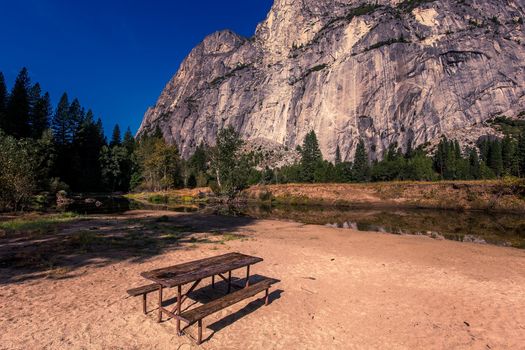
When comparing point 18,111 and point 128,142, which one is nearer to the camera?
point 18,111

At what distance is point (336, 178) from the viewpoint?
91.1m

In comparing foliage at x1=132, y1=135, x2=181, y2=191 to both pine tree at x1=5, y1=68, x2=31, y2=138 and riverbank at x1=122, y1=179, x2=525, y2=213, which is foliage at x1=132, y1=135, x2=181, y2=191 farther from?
pine tree at x1=5, y1=68, x2=31, y2=138

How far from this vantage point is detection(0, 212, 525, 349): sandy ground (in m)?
5.69

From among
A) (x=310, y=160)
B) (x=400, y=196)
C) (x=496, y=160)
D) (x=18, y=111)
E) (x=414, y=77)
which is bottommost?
(x=400, y=196)

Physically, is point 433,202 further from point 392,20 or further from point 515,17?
point 515,17

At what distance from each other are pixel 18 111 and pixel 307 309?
78475 mm

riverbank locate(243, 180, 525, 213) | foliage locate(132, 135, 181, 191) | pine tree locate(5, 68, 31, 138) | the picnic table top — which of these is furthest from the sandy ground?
pine tree locate(5, 68, 31, 138)

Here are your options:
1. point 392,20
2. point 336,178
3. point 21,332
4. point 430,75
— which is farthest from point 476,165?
point 21,332

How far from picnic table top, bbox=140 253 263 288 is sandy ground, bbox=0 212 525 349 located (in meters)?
1.07

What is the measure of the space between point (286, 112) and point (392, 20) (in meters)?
75.0

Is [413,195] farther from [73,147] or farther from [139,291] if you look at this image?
[73,147]

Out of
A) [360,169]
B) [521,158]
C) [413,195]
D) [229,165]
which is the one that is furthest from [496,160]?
[229,165]

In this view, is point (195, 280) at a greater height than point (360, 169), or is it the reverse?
point (360, 169)

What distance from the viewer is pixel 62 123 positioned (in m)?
79.2
